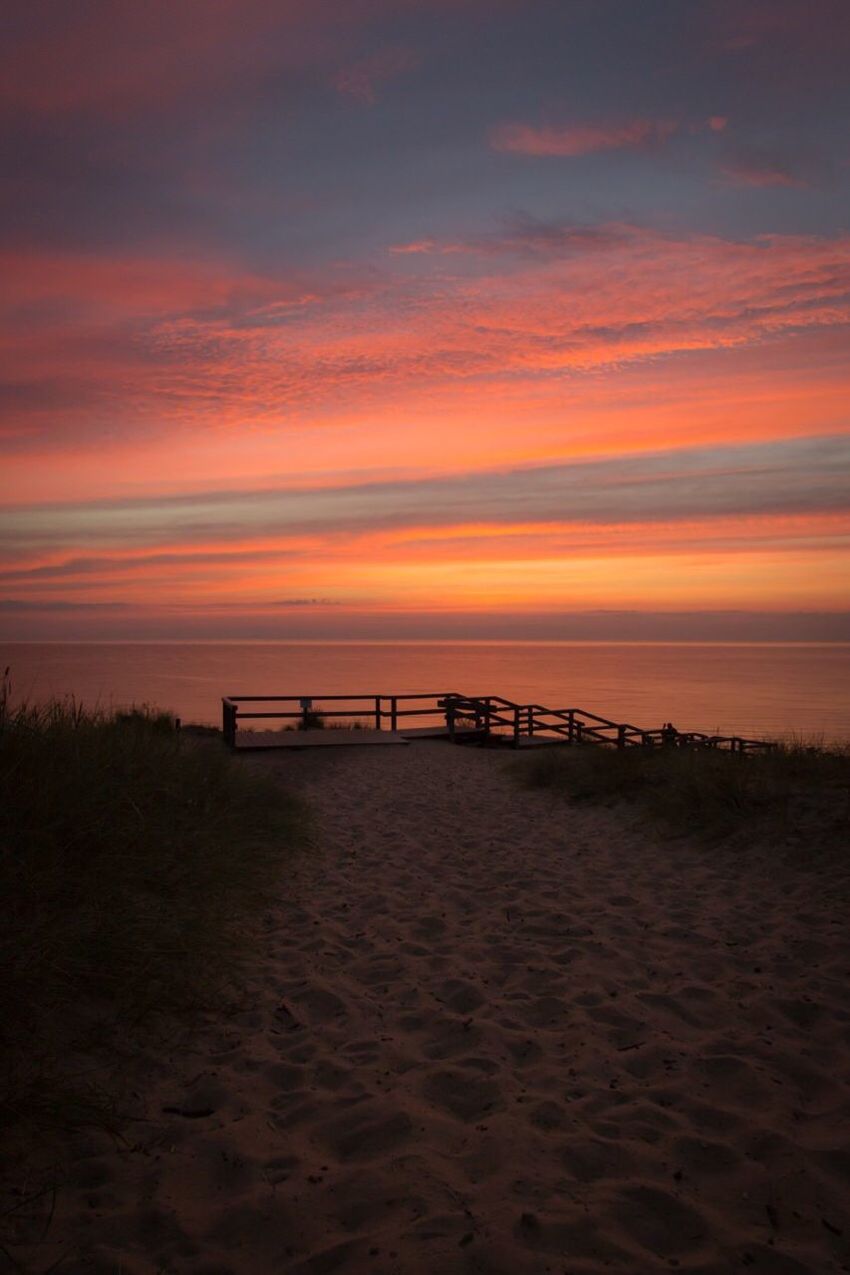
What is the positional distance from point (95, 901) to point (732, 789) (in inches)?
324

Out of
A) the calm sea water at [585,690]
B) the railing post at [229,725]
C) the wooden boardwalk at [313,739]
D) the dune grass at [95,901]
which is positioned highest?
the dune grass at [95,901]

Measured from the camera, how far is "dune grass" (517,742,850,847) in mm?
9695

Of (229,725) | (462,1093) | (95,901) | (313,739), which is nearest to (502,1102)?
(462,1093)

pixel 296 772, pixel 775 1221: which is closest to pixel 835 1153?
pixel 775 1221

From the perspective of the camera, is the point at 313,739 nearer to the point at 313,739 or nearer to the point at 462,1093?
the point at 313,739

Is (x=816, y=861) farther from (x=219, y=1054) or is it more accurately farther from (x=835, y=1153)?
(x=219, y=1054)

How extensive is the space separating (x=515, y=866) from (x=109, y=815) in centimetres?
477

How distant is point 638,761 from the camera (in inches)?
559

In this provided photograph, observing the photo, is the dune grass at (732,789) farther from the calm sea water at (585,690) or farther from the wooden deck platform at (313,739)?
the calm sea water at (585,690)

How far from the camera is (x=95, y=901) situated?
520 centimetres

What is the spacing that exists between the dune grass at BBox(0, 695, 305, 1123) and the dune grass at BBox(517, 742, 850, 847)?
553cm

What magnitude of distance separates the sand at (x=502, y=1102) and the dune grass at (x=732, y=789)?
1.77m

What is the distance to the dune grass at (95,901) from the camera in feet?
13.7

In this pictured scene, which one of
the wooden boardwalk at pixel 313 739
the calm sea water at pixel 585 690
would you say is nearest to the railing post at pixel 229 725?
the wooden boardwalk at pixel 313 739
